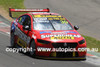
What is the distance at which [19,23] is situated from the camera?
1255cm

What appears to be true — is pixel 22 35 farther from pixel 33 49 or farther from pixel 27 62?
pixel 27 62

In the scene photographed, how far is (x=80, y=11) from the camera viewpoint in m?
24.2

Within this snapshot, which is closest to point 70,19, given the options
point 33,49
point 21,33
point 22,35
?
point 21,33

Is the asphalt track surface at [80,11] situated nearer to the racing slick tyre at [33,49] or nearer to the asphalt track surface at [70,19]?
the asphalt track surface at [70,19]

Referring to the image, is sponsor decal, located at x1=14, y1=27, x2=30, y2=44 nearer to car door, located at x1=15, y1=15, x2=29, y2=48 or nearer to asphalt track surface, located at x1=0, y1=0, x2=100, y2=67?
car door, located at x1=15, y1=15, x2=29, y2=48

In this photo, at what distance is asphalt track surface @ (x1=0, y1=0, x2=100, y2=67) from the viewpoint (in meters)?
9.83

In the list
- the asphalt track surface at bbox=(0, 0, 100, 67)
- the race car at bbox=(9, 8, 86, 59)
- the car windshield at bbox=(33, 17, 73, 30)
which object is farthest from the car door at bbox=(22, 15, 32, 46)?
the asphalt track surface at bbox=(0, 0, 100, 67)

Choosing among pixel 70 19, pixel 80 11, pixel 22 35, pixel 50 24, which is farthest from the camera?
pixel 80 11

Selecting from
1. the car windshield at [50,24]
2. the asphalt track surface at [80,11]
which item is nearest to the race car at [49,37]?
the car windshield at [50,24]

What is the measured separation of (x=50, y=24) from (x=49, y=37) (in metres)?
1.16

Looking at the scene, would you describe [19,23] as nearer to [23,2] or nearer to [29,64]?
[29,64]

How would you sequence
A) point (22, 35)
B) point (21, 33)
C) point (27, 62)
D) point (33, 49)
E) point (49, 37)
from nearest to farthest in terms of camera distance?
1. point (27, 62)
2. point (49, 37)
3. point (33, 49)
4. point (22, 35)
5. point (21, 33)

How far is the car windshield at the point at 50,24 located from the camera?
449 inches

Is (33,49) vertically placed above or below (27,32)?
below
